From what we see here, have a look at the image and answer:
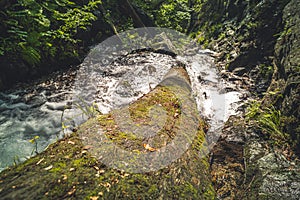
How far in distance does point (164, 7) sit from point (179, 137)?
12.5 metres

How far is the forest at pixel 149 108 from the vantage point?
6.07ft

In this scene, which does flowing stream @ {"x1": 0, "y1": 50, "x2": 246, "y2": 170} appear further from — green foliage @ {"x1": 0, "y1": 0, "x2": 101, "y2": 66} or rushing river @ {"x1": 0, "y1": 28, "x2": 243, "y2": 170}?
green foliage @ {"x1": 0, "y1": 0, "x2": 101, "y2": 66}

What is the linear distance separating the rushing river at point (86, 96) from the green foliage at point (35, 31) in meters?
0.73

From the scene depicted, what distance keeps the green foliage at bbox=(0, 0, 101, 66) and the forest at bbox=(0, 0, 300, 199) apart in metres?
0.03

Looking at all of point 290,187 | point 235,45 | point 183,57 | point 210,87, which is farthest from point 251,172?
point 183,57

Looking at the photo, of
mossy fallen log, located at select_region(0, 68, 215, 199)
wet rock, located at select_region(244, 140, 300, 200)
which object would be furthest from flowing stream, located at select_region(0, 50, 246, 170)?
mossy fallen log, located at select_region(0, 68, 215, 199)

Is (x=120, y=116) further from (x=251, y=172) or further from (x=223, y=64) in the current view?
(x=223, y=64)

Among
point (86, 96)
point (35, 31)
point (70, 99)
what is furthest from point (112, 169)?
point (35, 31)

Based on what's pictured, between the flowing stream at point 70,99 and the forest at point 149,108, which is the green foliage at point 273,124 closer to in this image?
the forest at point 149,108

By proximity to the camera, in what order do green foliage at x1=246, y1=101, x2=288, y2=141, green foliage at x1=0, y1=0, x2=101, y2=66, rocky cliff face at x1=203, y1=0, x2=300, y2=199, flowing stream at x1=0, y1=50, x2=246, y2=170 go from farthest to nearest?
green foliage at x1=0, y1=0, x2=101, y2=66
flowing stream at x1=0, y1=50, x2=246, y2=170
green foliage at x1=246, y1=101, x2=288, y2=141
rocky cliff face at x1=203, y1=0, x2=300, y2=199

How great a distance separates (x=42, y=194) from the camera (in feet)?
4.72

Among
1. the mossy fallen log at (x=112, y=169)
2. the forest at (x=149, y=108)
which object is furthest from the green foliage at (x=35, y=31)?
the mossy fallen log at (x=112, y=169)

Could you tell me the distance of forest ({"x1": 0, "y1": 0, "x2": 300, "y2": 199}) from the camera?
1.85 meters

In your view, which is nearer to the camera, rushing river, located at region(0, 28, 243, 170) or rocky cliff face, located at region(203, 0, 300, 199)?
rocky cliff face, located at region(203, 0, 300, 199)
